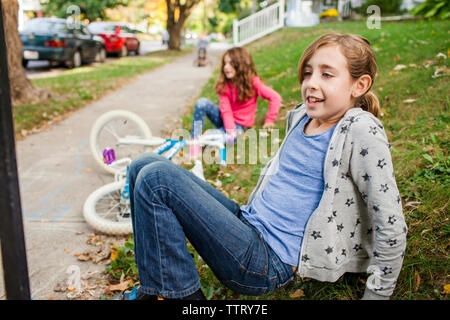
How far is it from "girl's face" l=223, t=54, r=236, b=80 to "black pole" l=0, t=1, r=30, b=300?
3.44 m

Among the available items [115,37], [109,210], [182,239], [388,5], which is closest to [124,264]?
[109,210]

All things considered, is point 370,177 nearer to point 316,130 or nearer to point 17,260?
point 316,130

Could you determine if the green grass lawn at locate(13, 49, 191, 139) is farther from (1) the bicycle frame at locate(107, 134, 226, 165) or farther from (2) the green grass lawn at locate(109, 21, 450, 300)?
(1) the bicycle frame at locate(107, 134, 226, 165)

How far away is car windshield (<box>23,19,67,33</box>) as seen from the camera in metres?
11.3

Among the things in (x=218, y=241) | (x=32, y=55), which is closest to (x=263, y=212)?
(x=218, y=241)

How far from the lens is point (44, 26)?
11484 mm

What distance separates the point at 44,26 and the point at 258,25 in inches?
336

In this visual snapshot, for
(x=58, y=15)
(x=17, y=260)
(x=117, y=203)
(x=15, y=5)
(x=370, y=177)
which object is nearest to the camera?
(x=17, y=260)

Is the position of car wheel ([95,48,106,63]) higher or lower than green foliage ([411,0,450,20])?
higher

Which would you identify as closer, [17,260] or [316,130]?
[17,260]

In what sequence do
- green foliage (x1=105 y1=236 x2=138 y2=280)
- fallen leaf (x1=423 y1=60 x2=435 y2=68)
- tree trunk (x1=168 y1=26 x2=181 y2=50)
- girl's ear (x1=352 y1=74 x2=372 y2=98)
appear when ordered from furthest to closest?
1. tree trunk (x1=168 y1=26 x2=181 y2=50)
2. fallen leaf (x1=423 y1=60 x2=435 y2=68)
3. green foliage (x1=105 y1=236 x2=138 y2=280)
4. girl's ear (x1=352 y1=74 x2=372 y2=98)

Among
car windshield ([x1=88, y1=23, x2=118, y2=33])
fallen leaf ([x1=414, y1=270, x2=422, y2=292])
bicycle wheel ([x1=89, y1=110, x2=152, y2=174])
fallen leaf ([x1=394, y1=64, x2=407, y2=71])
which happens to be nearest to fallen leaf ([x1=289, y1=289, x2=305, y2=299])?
fallen leaf ([x1=414, y1=270, x2=422, y2=292])

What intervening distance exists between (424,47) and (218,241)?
5.39 m

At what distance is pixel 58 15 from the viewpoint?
94.0 ft
